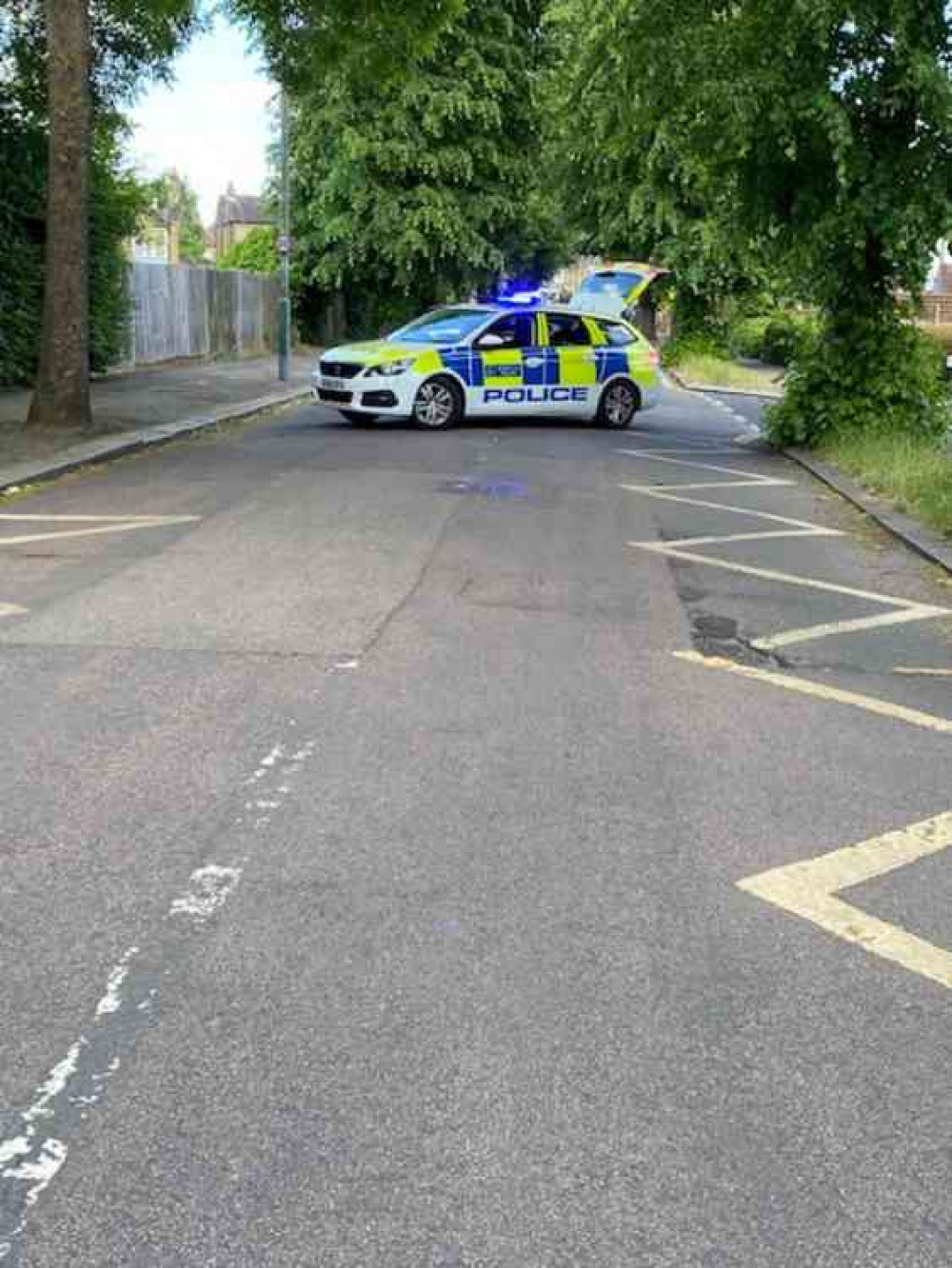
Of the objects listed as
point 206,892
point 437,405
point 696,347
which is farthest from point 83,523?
Result: point 696,347

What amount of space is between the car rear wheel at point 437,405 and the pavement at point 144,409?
2703 millimetres

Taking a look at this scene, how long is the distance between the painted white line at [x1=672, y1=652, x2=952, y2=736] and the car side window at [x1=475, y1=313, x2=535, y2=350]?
12.4 m

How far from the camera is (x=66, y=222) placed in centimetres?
1560

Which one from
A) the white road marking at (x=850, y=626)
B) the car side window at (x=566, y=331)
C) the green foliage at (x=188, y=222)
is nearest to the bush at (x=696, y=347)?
the car side window at (x=566, y=331)

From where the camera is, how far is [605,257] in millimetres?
49812

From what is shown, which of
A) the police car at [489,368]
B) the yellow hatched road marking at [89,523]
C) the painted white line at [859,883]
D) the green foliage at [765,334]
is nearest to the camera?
the painted white line at [859,883]

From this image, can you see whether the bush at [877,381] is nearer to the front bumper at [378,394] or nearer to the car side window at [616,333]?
the car side window at [616,333]

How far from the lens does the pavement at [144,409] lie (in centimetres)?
1433

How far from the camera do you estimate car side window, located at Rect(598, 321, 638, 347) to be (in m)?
20.3

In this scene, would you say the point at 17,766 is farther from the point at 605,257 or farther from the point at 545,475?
the point at 605,257

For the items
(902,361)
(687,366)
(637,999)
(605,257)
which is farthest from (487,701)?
(605,257)

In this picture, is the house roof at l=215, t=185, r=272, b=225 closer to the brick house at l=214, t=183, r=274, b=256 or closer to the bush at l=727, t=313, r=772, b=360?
the brick house at l=214, t=183, r=274, b=256

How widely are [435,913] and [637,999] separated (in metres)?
0.68

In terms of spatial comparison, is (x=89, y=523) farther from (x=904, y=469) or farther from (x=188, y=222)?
(x=188, y=222)
